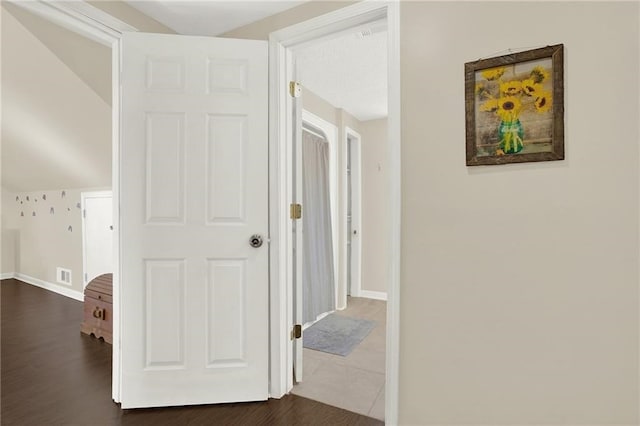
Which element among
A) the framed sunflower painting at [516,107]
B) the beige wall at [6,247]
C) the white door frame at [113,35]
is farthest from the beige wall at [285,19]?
the beige wall at [6,247]

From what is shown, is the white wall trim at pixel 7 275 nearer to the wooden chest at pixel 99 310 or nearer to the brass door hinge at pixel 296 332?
the wooden chest at pixel 99 310

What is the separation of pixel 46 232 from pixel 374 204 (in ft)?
14.9

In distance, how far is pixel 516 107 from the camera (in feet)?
4.33

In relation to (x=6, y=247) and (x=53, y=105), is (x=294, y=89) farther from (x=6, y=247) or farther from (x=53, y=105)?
(x=6, y=247)

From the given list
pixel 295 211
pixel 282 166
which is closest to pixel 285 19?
pixel 282 166

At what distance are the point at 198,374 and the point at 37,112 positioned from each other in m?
2.77

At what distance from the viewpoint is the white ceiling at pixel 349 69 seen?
227 centimetres

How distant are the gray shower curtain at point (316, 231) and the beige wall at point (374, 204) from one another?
0.84 meters

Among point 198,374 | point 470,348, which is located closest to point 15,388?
point 198,374

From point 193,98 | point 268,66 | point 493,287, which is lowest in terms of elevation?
point 493,287

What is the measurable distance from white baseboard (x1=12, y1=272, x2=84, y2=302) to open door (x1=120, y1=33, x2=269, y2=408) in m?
2.94

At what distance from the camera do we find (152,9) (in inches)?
74.7

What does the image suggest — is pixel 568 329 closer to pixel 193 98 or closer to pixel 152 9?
pixel 193 98

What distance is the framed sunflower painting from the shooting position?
1.25m
